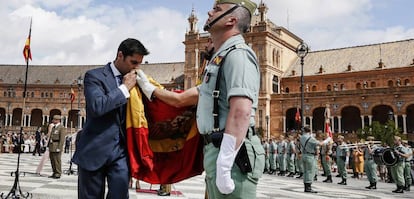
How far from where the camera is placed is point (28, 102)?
73250 mm

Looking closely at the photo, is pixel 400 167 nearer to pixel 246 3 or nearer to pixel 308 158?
pixel 308 158

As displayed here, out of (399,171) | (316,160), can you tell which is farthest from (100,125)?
(399,171)

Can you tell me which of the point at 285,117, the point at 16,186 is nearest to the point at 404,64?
the point at 285,117

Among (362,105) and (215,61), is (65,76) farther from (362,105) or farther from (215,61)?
(215,61)

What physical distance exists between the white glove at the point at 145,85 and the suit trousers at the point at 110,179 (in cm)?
51

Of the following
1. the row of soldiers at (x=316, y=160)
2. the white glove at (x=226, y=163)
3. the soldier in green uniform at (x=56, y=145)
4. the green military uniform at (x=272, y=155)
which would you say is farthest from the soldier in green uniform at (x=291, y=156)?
the white glove at (x=226, y=163)

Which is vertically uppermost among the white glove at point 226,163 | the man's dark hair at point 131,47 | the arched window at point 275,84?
the arched window at point 275,84

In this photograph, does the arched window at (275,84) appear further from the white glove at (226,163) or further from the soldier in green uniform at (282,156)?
the white glove at (226,163)

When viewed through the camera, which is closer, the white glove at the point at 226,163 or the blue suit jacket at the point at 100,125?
the white glove at the point at 226,163

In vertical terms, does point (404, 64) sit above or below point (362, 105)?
above

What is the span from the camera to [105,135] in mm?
3170

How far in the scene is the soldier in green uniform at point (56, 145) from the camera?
10.8 m

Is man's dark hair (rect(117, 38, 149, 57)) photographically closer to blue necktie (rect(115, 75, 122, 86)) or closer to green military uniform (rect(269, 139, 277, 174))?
blue necktie (rect(115, 75, 122, 86))

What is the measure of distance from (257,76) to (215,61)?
30 centimetres
